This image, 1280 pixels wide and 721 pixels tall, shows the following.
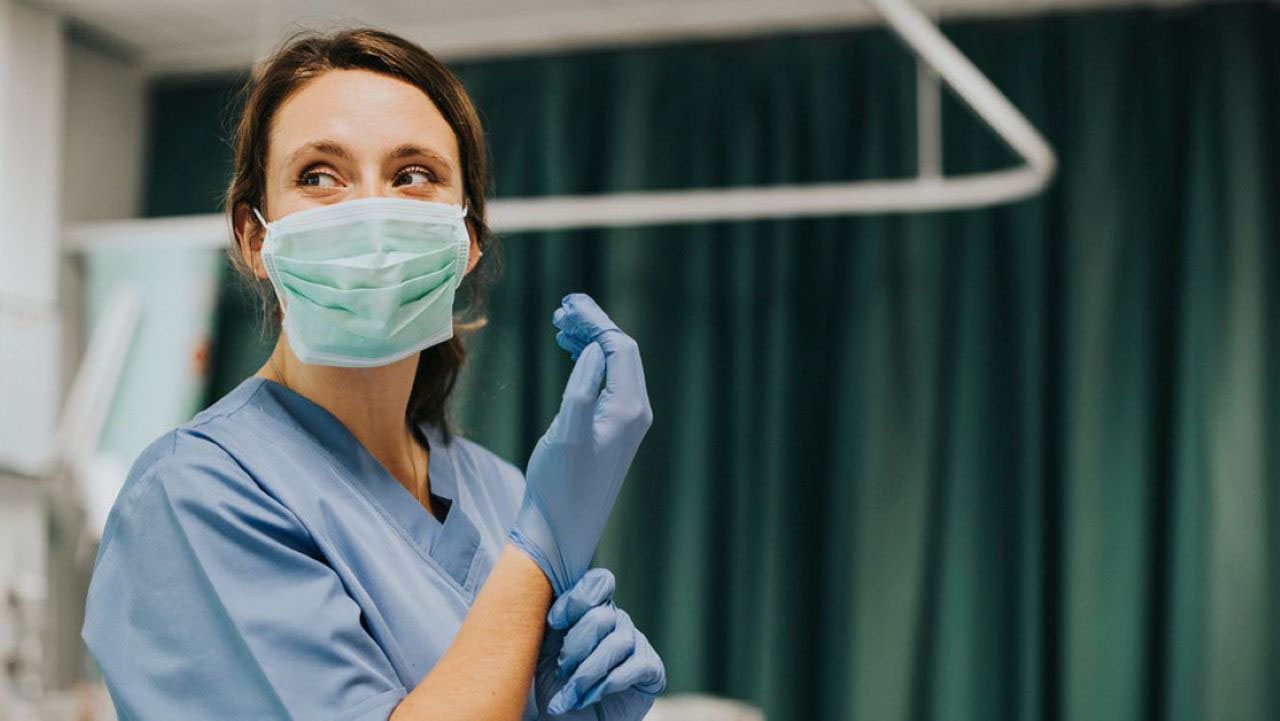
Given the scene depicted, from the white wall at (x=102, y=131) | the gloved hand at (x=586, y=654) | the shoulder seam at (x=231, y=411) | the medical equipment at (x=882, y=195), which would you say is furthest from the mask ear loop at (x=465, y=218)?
the white wall at (x=102, y=131)

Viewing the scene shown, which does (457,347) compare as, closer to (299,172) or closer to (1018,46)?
(299,172)

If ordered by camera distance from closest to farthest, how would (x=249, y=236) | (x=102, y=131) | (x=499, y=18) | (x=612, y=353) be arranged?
Result: (x=612, y=353), (x=249, y=236), (x=499, y=18), (x=102, y=131)

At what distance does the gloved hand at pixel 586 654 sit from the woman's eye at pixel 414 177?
361mm

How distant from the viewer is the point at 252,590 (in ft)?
2.67

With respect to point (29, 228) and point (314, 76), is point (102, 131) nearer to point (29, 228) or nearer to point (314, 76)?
point (29, 228)

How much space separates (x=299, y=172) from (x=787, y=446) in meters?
2.08

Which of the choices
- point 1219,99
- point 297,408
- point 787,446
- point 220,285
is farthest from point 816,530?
point 297,408

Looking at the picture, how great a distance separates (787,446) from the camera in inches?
115

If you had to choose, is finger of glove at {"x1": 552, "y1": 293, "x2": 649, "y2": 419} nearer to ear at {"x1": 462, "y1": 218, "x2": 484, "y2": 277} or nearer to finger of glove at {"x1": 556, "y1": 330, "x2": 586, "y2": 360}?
finger of glove at {"x1": 556, "y1": 330, "x2": 586, "y2": 360}

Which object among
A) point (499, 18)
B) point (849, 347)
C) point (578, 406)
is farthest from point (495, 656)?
point (499, 18)

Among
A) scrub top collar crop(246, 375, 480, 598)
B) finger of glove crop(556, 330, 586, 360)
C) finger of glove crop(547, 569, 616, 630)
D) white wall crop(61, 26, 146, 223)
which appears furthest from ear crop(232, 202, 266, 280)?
white wall crop(61, 26, 146, 223)

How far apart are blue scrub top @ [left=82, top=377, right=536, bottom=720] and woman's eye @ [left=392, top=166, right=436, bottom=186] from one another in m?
0.22

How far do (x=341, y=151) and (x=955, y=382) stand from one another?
2.16 m

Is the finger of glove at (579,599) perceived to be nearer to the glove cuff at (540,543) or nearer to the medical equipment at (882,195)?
the glove cuff at (540,543)
